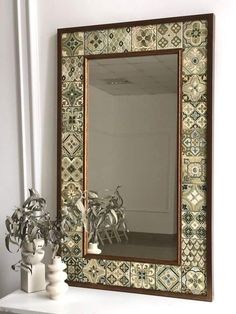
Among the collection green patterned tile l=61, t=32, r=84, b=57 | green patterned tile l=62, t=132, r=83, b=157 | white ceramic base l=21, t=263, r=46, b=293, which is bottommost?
white ceramic base l=21, t=263, r=46, b=293

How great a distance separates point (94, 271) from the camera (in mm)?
2074

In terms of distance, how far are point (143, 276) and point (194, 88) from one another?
2.61 feet

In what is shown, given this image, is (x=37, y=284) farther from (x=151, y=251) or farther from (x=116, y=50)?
(x=116, y=50)

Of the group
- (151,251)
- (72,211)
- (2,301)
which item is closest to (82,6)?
(72,211)

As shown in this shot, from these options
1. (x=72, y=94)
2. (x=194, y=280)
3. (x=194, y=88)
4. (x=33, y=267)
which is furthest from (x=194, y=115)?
(x=33, y=267)

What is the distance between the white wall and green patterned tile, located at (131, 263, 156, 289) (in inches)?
3.0

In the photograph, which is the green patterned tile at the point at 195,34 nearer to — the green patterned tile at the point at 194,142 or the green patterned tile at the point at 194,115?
the green patterned tile at the point at 194,115

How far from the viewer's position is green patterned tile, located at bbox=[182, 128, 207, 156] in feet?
6.32

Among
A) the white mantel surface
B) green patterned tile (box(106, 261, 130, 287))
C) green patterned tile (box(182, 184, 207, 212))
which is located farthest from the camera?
green patterned tile (box(106, 261, 130, 287))

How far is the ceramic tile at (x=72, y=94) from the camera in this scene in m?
2.10

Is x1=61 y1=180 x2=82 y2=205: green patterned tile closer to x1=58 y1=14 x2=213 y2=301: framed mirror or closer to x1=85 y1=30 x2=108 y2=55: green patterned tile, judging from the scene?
x1=58 y1=14 x2=213 y2=301: framed mirror

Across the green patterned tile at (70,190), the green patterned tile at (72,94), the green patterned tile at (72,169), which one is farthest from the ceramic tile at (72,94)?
the green patterned tile at (70,190)

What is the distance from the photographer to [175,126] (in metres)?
1.96

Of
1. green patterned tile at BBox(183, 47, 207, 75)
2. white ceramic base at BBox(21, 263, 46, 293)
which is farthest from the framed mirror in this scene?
white ceramic base at BBox(21, 263, 46, 293)
